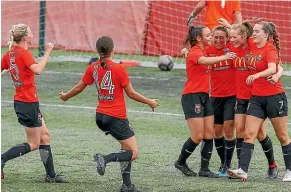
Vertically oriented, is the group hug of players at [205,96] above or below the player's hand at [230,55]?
below

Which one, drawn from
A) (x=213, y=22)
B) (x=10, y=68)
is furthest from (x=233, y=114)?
(x=213, y=22)

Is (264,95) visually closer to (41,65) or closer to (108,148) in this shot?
(41,65)

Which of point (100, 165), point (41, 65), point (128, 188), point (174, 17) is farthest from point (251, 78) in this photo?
point (174, 17)

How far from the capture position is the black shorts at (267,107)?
10.2 m

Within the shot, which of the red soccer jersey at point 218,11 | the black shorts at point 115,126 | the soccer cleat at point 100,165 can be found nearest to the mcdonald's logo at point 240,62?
the black shorts at point 115,126

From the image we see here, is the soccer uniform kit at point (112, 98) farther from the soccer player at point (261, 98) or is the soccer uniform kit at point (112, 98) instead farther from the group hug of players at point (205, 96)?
the soccer player at point (261, 98)

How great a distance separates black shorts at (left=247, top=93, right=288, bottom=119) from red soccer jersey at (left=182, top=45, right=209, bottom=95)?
65 cm

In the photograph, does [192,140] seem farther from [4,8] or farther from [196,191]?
[4,8]

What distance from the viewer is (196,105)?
10.5 meters

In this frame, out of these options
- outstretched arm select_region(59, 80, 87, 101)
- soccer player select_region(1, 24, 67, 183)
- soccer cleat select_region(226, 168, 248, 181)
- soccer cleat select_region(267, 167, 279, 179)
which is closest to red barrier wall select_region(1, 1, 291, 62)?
soccer cleat select_region(267, 167, 279, 179)

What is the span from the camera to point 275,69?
9898 mm

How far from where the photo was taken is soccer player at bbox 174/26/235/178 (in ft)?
34.6

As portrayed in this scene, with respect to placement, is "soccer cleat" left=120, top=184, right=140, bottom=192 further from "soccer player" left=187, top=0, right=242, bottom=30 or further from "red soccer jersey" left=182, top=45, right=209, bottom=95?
"soccer player" left=187, top=0, right=242, bottom=30

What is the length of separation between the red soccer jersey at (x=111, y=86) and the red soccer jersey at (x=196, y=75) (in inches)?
46.8
